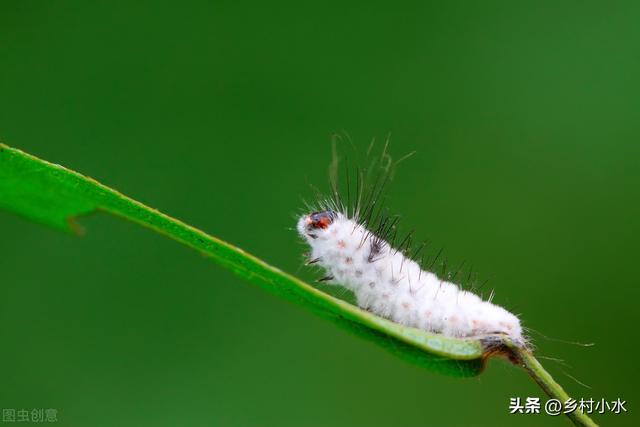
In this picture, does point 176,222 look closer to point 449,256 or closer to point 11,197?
point 11,197

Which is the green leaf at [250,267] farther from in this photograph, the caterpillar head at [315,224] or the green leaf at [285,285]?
the caterpillar head at [315,224]

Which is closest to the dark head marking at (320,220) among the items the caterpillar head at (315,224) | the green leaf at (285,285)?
the caterpillar head at (315,224)

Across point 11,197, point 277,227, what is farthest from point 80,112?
point 11,197

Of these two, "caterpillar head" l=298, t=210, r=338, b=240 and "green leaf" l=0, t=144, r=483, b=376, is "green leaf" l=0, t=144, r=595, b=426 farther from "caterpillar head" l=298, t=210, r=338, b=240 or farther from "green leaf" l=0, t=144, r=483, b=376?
"caterpillar head" l=298, t=210, r=338, b=240

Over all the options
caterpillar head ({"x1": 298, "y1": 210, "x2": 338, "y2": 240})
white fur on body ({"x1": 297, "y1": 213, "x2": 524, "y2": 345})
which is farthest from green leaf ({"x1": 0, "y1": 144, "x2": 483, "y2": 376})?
caterpillar head ({"x1": 298, "y1": 210, "x2": 338, "y2": 240})

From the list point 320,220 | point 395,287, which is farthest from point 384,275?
point 320,220

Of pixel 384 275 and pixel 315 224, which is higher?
pixel 315 224

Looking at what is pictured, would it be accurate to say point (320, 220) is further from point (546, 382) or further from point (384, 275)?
point (546, 382)

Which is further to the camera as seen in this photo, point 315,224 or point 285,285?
point 315,224
